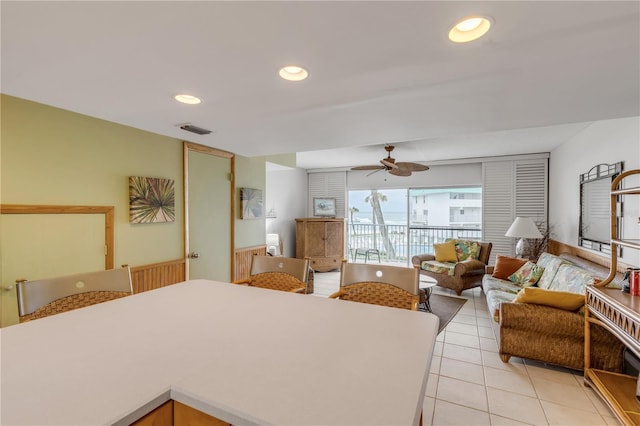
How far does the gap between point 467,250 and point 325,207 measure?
11.0 ft

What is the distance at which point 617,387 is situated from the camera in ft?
6.36

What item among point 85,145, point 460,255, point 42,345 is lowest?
point 460,255

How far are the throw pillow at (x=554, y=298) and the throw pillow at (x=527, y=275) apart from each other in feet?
4.43

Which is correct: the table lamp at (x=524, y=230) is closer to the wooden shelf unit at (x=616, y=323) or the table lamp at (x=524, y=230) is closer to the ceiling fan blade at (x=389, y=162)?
the ceiling fan blade at (x=389, y=162)

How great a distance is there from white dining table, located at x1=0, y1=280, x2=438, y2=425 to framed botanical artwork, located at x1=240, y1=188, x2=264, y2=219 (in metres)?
2.65

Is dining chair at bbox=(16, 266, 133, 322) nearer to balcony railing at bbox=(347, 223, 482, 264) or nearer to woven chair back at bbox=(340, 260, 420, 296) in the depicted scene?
woven chair back at bbox=(340, 260, 420, 296)

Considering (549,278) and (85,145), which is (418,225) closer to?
(549,278)

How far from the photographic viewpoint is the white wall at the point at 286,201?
6.20 m

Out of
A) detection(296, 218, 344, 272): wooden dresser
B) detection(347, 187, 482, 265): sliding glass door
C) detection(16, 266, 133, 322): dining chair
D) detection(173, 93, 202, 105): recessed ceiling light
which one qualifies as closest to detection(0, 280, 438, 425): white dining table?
detection(16, 266, 133, 322): dining chair

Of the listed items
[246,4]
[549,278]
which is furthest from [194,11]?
[549,278]

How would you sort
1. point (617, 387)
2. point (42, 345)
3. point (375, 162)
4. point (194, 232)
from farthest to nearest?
point (375, 162), point (194, 232), point (617, 387), point (42, 345)

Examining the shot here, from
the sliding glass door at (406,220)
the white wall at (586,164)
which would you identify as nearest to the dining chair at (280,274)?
the white wall at (586,164)

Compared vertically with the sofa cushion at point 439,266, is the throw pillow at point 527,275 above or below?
above

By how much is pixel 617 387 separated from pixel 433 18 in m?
2.63
